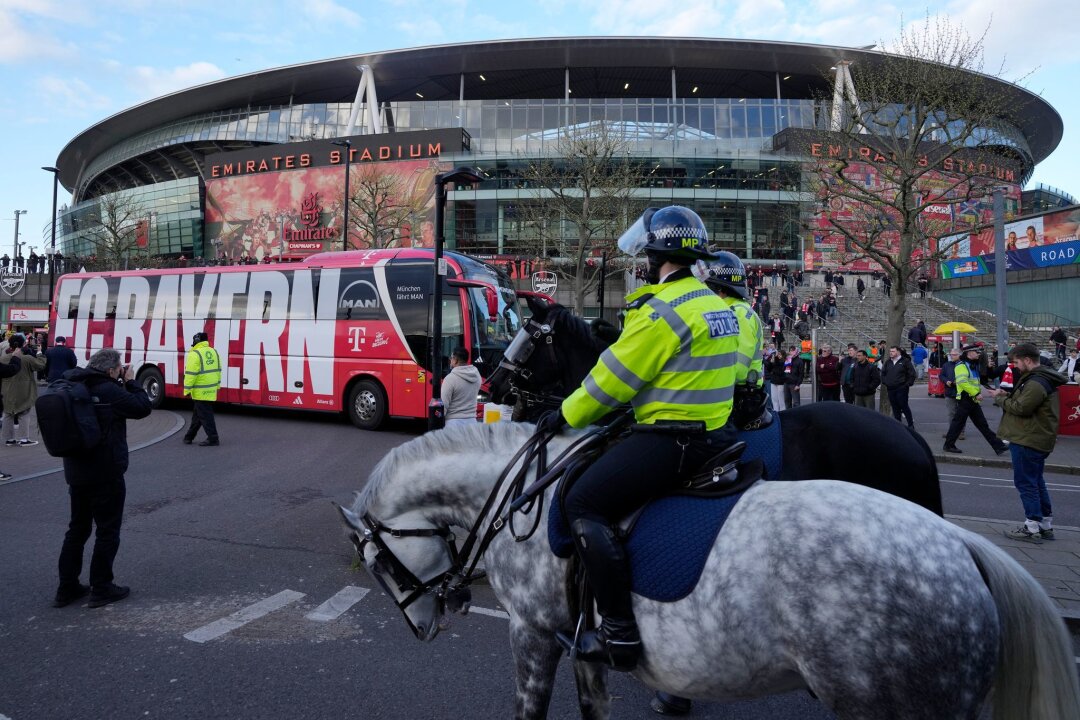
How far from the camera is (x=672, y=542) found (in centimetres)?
230

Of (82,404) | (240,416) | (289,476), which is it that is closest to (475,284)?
(289,476)

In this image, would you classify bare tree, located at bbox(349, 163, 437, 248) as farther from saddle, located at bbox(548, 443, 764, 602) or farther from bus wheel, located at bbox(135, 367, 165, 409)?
saddle, located at bbox(548, 443, 764, 602)

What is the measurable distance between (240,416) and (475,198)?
34.3 metres

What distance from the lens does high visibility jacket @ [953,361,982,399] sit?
11242 millimetres

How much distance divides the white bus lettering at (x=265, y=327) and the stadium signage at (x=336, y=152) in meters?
33.1

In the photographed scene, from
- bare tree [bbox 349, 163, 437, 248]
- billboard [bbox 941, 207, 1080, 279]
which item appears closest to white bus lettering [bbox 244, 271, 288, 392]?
bare tree [bbox 349, 163, 437, 248]

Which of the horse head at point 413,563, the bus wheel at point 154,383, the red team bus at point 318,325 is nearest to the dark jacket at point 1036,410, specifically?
the horse head at point 413,563

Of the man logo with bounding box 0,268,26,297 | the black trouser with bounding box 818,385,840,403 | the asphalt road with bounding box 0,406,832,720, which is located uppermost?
the man logo with bounding box 0,268,26,297

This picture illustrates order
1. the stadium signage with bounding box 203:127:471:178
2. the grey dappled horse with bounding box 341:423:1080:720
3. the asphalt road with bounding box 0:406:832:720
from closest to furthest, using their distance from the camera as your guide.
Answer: the grey dappled horse with bounding box 341:423:1080:720 → the asphalt road with bounding box 0:406:832:720 → the stadium signage with bounding box 203:127:471:178

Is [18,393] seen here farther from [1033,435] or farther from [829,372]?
[829,372]

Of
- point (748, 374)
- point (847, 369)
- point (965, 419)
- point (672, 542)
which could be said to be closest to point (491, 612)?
point (748, 374)

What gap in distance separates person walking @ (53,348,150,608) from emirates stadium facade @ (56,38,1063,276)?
33399 mm

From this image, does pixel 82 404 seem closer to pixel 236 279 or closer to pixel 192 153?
pixel 236 279

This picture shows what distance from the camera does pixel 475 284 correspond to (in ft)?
44.1
